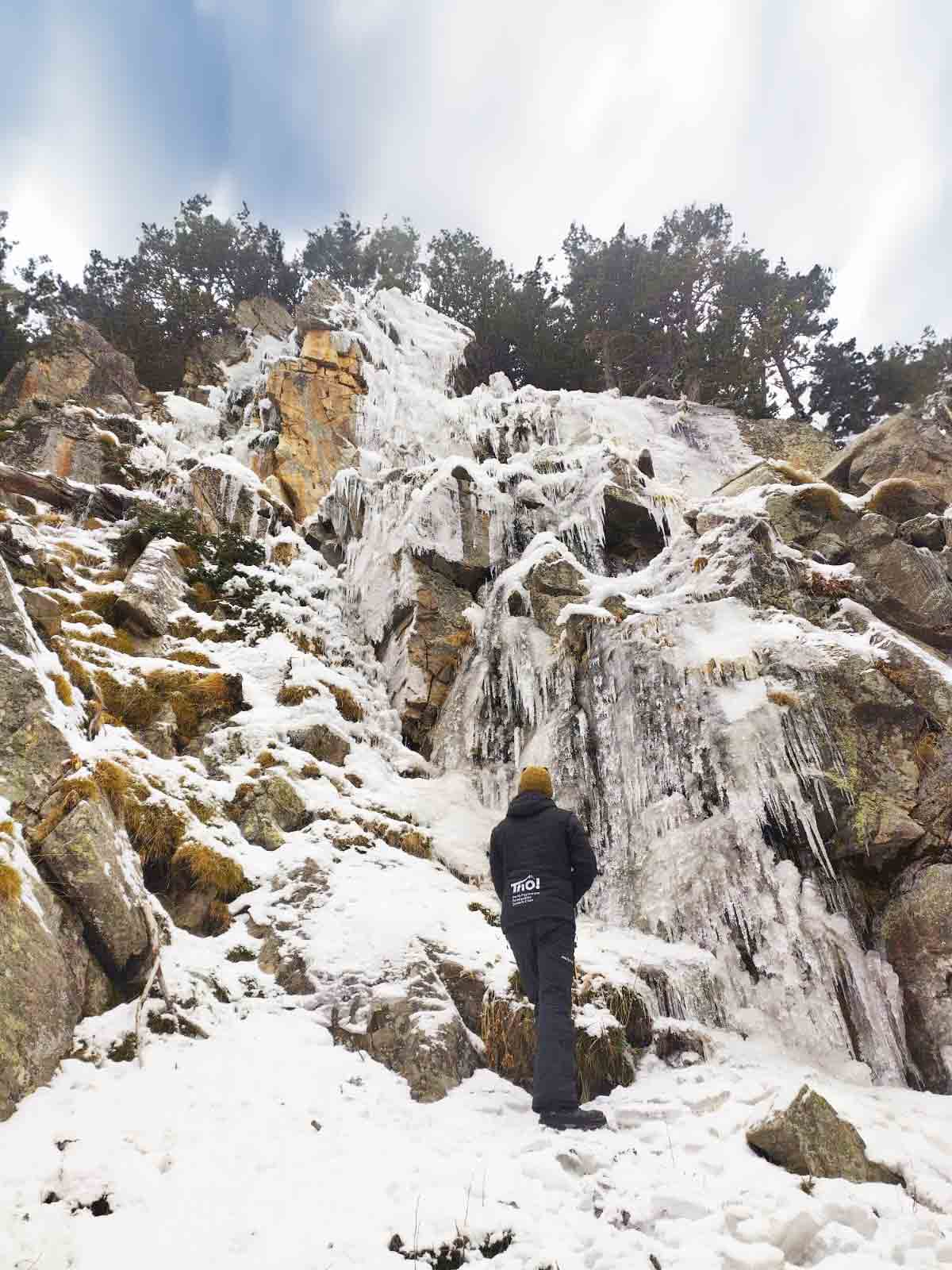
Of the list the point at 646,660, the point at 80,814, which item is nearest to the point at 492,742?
the point at 646,660

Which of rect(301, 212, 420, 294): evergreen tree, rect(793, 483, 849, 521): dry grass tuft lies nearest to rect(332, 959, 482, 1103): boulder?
rect(793, 483, 849, 521): dry grass tuft

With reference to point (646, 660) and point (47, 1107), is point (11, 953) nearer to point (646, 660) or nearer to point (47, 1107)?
point (47, 1107)

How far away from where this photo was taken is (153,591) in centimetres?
1073

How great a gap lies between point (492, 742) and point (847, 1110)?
6426mm

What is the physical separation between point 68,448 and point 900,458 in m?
17.9

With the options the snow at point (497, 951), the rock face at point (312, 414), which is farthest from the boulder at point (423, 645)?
the rock face at point (312, 414)

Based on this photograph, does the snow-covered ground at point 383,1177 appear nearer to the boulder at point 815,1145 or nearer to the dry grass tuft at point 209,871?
the boulder at point 815,1145

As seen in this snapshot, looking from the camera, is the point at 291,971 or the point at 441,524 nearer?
the point at 291,971

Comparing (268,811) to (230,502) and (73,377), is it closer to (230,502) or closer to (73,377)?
(230,502)

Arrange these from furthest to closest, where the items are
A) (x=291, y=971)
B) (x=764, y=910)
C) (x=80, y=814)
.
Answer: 1. (x=764, y=910)
2. (x=291, y=971)
3. (x=80, y=814)

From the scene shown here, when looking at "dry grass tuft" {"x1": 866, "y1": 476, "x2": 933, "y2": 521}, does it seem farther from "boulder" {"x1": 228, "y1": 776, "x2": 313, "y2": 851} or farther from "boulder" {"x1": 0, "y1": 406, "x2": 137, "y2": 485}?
"boulder" {"x1": 0, "y1": 406, "x2": 137, "y2": 485}

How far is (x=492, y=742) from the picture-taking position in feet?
34.9

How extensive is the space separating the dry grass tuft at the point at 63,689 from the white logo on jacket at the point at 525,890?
4.20 meters

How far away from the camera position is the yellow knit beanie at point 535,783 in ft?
18.7
